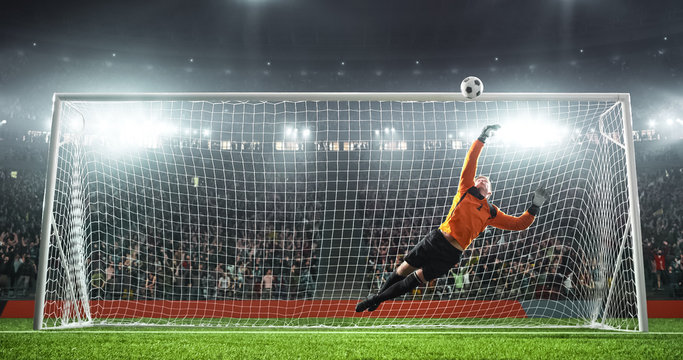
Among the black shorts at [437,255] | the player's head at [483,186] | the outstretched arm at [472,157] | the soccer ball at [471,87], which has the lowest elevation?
the black shorts at [437,255]

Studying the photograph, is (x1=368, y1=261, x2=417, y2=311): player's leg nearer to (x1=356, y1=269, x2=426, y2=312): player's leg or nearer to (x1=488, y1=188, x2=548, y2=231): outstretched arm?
(x1=356, y1=269, x2=426, y2=312): player's leg

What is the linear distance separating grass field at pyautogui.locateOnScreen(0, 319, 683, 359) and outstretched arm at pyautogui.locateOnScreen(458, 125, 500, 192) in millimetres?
1768

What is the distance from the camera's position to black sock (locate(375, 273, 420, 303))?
5363mm

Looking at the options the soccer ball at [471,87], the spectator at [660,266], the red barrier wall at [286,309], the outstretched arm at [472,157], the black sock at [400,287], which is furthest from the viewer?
the spectator at [660,266]

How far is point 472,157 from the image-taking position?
211 inches

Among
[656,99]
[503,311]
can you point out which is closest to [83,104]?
[503,311]

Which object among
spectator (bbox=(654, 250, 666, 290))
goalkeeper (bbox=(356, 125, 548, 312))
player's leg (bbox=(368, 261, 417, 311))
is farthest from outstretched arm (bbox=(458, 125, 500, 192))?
spectator (bbox=(654, 250, 666, 290))

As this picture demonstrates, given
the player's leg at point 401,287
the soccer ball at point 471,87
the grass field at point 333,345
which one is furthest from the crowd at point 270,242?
the soccer ball at point 471,87

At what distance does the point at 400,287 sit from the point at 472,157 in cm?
168

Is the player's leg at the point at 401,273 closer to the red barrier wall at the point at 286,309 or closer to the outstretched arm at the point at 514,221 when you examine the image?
the outstretched arm at the point at 514,221

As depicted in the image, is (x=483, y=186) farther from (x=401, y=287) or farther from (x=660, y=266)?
(x=660, y=266)

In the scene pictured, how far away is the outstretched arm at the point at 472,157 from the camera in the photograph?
5254 millimetres

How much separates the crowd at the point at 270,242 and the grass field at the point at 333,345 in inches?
89.1

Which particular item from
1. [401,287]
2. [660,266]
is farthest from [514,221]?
[660,266]
